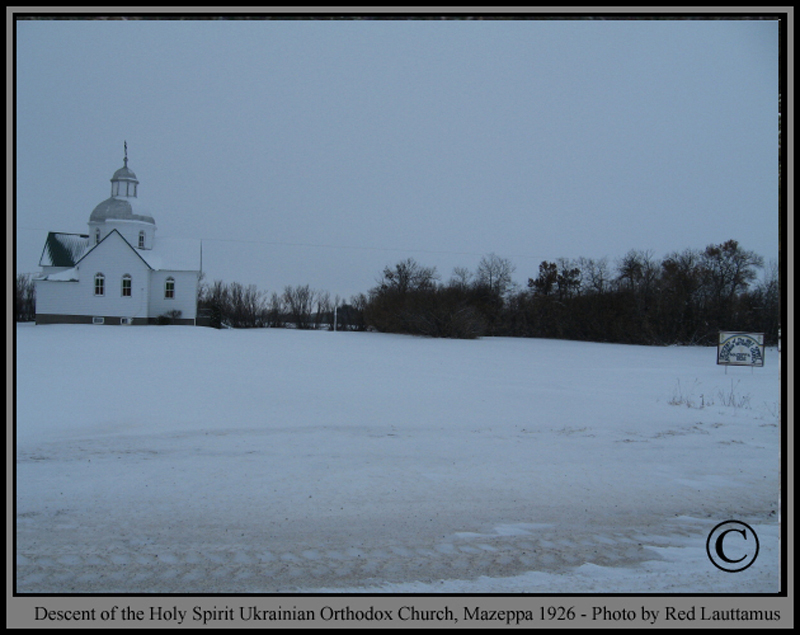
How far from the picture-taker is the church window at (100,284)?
3678 centimetres

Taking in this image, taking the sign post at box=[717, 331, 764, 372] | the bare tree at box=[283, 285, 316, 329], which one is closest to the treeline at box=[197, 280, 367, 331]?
the bare tree at box=[283, 285, 316, 329]

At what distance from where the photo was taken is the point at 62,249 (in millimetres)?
40594

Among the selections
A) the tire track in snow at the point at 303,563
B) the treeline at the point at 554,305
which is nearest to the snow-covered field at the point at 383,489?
the tire track in snow at the point at 303,563

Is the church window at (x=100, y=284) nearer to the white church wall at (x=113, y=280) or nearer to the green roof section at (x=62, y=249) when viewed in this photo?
the white church wall at (x=113, y=280)

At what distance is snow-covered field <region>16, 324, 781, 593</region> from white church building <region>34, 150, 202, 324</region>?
28.1m

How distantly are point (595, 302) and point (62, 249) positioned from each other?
41.8 m

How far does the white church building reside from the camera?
3628 centimetres

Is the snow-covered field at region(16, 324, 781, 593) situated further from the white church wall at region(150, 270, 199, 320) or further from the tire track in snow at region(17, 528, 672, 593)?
the white church wall at region(150, 270, 199, 320)

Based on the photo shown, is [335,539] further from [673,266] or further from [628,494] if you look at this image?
[673,266]

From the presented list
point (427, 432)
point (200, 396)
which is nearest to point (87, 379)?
point (200, 396)
